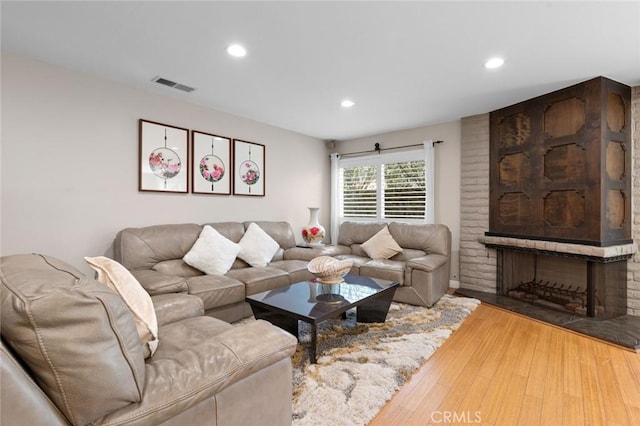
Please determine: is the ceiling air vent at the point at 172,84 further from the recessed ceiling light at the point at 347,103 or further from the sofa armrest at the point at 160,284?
the sofa armrest at the point at 160,284

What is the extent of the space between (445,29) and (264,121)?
2766mm

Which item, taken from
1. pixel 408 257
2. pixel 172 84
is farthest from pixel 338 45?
pixel 408 257

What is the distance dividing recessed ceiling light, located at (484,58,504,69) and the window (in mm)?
1960

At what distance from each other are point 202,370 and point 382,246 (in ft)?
10.9

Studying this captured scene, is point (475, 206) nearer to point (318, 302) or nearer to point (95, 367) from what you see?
point (318, 302)

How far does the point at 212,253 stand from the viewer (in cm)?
320

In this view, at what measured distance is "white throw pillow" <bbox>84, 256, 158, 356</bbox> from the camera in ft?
4.16

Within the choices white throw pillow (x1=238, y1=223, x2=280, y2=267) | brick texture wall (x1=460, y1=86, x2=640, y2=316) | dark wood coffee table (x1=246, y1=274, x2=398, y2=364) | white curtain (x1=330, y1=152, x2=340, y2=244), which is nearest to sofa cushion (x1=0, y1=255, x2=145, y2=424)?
dark wood coffee table (x1=246, y1=274, x2=398, y2=364)

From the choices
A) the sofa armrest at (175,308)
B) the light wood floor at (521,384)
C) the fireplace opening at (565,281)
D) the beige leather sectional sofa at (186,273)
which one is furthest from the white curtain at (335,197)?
the sofa armrest at (175,308)

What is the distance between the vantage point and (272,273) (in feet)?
10.5

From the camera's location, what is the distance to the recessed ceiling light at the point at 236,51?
235cm

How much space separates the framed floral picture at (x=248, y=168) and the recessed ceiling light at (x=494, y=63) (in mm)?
2893

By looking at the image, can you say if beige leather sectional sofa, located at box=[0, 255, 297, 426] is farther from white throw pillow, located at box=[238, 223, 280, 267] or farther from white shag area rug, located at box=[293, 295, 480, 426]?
white throw pillow, located at box=[238, 223, 280, 267]

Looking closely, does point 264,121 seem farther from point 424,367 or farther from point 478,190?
point 424,367
